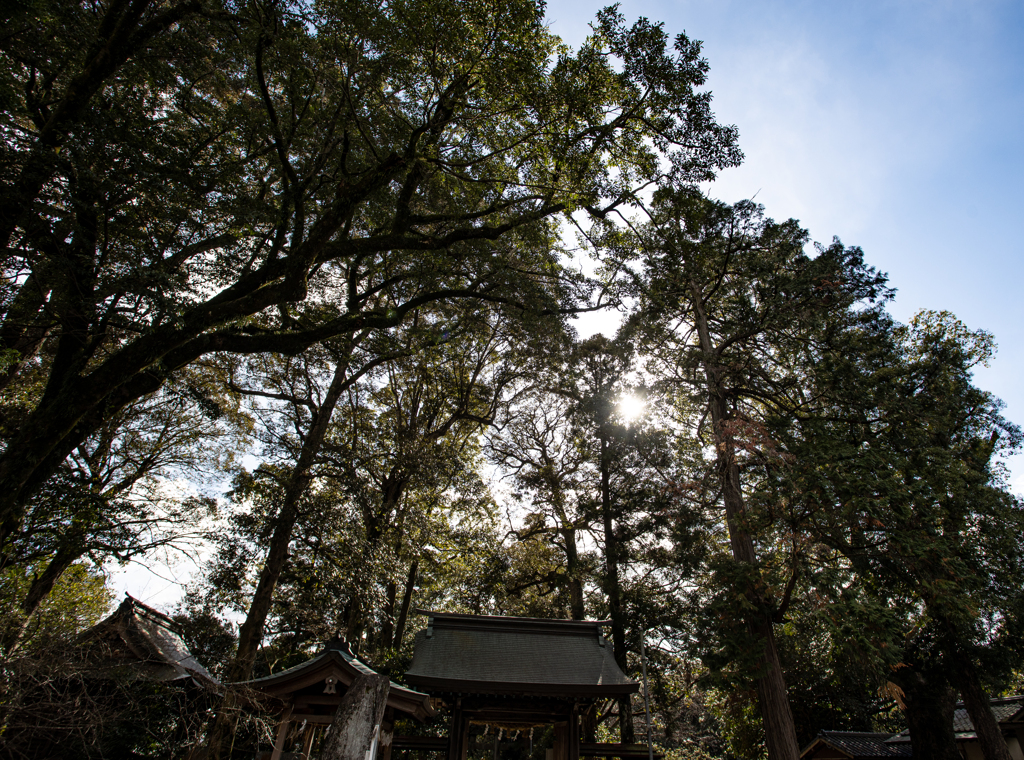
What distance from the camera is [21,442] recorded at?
505cm

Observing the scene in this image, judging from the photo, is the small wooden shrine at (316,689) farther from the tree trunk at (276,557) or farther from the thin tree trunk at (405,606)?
the thin tree trunk at (405,606)

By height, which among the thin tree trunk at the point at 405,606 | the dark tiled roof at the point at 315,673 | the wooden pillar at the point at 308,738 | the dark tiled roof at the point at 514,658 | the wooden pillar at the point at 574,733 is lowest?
the wooden pillar at the point at 308,738

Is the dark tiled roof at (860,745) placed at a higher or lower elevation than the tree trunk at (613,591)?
lower

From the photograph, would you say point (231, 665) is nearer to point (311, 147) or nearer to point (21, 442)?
point (21, 442)

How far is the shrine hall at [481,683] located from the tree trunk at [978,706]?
5969 millimetres

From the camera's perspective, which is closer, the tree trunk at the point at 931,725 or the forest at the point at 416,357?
the forest at the point at 416,357

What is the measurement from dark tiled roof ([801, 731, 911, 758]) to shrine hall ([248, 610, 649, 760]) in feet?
23.4

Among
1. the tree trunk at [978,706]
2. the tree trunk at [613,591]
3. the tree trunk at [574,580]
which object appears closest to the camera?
the tree trunk at [978,706]

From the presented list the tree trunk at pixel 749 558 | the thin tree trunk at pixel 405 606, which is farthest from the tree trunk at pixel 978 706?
the thin tree trunk at pixel 405 606

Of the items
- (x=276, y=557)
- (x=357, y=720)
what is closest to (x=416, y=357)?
(x=276, y=557)

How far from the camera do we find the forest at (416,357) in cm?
569

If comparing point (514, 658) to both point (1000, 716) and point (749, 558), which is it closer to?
point (749, 558)

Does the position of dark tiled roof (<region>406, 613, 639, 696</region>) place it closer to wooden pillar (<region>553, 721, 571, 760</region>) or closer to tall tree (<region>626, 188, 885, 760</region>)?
wooden pillar (<region>553, 721, 571, 760</region>)

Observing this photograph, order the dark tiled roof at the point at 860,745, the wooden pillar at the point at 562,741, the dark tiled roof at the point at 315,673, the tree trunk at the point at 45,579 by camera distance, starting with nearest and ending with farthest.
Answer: the tree trunk at the point at 45,579, the dark tiled roof at the point at 315,673, the wooden pillar at the point at 562,741, the dark tiled roof at the point at 860,745
